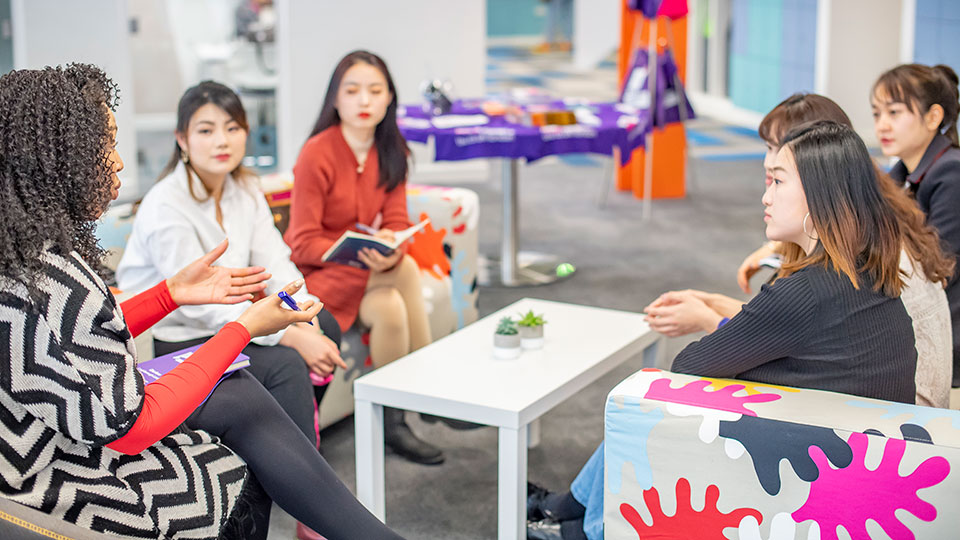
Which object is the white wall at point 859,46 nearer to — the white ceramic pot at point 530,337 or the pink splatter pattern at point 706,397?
the white ceramic pot at point 530,337

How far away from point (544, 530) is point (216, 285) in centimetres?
96

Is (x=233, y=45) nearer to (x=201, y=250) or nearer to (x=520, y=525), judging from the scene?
(x=201, y=250)

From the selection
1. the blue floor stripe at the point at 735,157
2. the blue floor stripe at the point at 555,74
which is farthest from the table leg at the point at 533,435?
the blue floor stripe at the point at 555,74

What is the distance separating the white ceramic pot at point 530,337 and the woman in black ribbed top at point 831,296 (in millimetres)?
795

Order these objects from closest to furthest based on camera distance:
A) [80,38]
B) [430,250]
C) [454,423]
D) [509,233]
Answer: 1. [454,423]
2. [430,250]
3. [509,233]
4. [80,38]

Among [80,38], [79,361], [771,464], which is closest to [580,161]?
[80,38]

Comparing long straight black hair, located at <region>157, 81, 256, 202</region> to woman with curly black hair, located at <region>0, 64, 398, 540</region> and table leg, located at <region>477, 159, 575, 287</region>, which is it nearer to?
woman with curly black hair, located at <region>0, 64, 398, 540</region>

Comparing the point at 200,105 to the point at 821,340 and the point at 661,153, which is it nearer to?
the point at 821,340

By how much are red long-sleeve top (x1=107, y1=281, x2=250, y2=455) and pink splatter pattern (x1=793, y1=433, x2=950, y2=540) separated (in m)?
1.02

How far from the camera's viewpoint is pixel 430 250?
3670 mm

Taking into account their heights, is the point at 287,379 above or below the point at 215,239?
below

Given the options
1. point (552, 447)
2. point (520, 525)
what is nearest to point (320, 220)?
point (552, 447)

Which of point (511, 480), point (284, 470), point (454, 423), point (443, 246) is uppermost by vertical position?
point (443, 246)

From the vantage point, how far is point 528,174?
8250mm
